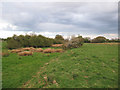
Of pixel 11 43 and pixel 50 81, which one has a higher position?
pixel 11 43

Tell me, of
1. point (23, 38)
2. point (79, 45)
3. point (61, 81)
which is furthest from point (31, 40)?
point (61, 81)

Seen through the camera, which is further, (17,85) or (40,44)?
(40,44)

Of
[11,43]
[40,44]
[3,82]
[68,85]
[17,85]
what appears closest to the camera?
[68,85]

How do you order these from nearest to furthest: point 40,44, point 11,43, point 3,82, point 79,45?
point 3,82
point 79,45
point 11,43
point 40,44

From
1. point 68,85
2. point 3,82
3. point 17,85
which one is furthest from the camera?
point 3,82

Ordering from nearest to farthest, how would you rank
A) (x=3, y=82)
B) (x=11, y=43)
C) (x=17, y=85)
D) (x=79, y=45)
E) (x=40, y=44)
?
1. (x=17, y=85)
2. (x=3, y=82)
3. (x=79, y=45)
4. (x=11, y=43)
5. (x=40, y=44)

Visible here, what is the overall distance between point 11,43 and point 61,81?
35.0m

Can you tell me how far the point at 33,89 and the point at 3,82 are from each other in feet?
10.3

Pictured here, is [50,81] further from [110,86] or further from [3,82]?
[3,82]

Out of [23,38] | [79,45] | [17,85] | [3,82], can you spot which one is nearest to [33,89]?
[17,85]

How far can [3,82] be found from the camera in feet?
23.9

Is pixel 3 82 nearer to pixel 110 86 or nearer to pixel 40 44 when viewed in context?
pixel 110 86

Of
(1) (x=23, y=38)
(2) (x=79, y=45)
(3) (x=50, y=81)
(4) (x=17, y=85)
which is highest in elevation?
(1) (x=23, y=38)

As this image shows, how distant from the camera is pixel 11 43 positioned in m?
35.2
